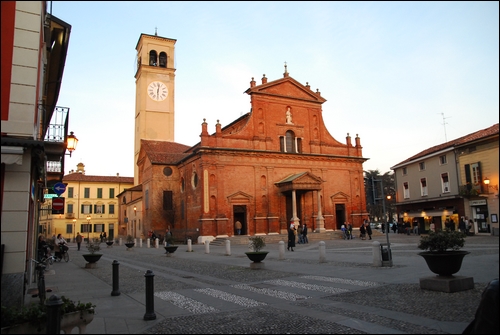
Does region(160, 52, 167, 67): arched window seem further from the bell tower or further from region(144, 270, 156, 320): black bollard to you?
region(144, 270, 156, 320): black bollard

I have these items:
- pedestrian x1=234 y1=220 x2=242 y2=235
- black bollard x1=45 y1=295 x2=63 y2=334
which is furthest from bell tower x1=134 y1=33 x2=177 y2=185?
black bollard x1=45 y1=295 x2=63 y2=334

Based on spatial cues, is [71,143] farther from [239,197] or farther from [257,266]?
[239,197]

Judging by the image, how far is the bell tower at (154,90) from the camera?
176ft

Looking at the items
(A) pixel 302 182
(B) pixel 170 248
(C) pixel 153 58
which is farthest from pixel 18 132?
(C) pixel 153 58

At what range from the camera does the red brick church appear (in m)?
37.2

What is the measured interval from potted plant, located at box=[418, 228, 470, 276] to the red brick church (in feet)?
91.5

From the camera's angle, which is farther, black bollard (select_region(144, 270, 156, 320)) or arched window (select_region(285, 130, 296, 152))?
arched window (select_region(285, 130, 296, 152))

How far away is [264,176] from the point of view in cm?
3941

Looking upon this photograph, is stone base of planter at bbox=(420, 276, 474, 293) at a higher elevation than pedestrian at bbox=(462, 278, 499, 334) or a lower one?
lower

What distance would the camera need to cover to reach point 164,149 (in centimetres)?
5103

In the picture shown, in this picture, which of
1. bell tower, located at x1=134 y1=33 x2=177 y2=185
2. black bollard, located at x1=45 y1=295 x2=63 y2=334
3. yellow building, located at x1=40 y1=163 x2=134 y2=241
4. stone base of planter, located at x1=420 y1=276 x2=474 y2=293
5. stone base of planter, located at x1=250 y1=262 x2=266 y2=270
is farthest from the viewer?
yellow building, located at x1=40 y1=163 x2=134 y2=241

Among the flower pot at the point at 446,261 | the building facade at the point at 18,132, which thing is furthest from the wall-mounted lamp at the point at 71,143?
the flower pot at the point at 446,261

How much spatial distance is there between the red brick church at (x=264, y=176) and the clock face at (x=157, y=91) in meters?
11.3

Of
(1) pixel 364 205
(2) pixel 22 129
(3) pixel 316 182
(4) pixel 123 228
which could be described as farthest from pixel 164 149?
(2) pixel 22 129
